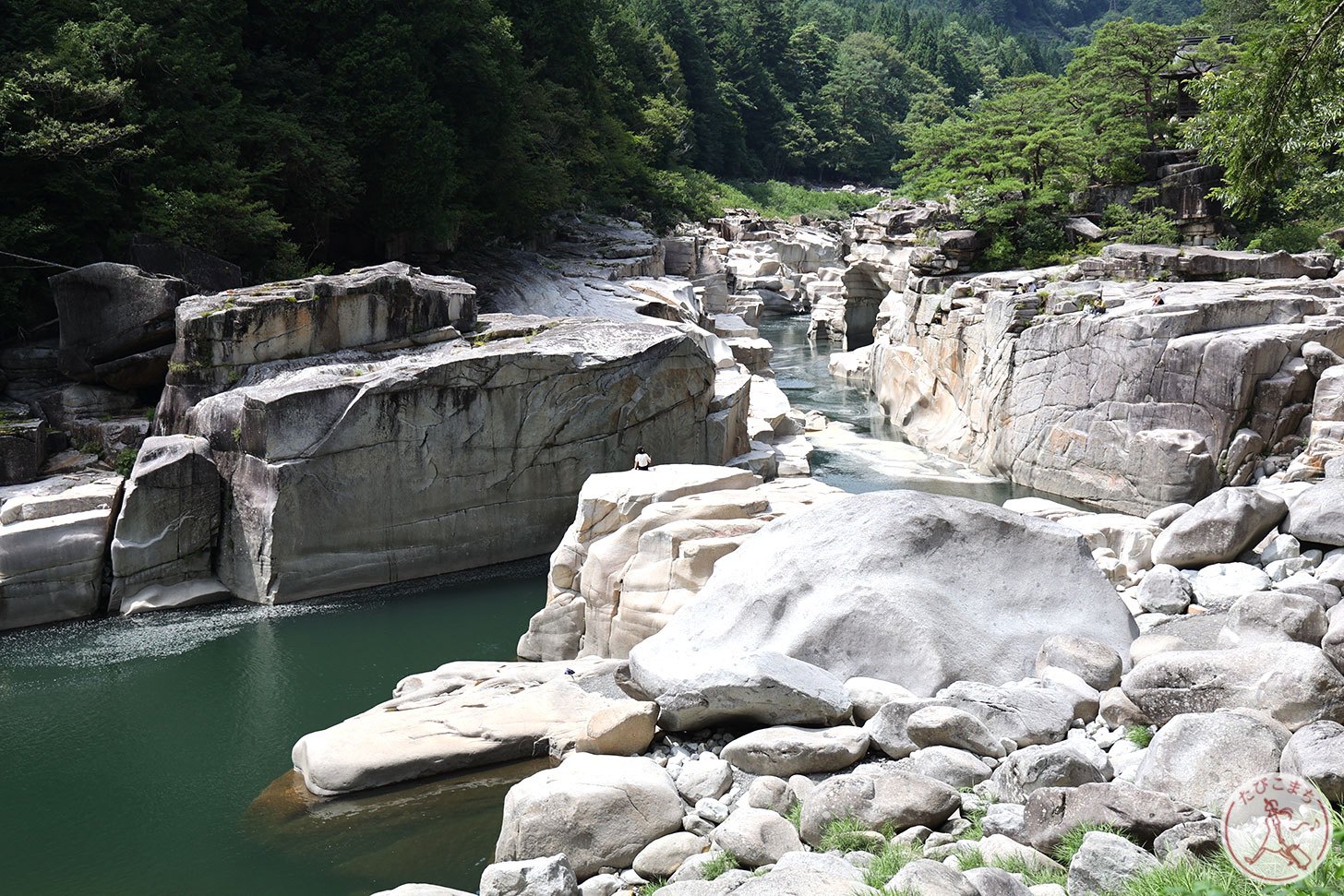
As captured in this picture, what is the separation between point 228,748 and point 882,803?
30.3ft

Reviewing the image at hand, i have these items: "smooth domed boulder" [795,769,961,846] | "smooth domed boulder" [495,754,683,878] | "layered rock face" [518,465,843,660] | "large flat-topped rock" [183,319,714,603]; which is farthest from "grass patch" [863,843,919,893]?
"large flat-topped rock" [183,319,714,603]

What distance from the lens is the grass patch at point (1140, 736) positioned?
7.93m

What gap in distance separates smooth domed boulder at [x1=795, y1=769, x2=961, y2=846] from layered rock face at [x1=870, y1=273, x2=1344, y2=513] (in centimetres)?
1509

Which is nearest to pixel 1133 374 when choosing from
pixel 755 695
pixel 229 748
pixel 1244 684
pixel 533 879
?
pixel 1244 684

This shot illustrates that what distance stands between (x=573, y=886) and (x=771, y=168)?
8260 centimetres

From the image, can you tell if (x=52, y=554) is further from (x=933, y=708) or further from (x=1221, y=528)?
(x=1221, y=528)

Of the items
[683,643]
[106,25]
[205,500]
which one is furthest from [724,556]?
[106,25]

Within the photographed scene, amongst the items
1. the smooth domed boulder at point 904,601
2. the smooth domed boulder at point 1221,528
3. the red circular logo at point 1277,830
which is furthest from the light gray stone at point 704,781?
the smooth domed boulder at point 1221,528

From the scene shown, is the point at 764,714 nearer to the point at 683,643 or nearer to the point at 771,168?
the point at 683,643

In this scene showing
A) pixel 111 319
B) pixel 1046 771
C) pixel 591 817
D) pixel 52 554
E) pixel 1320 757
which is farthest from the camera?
pixel 111 319

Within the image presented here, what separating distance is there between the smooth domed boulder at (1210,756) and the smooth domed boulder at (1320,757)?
0.18 m

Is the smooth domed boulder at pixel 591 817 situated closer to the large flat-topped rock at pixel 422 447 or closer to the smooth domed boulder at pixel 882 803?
the smooth domed boulder at pixel 882 803

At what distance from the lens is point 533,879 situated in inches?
284

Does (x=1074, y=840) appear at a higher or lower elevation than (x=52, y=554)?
higher
